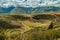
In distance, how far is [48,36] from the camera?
2842 inches

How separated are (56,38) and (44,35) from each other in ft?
11.9

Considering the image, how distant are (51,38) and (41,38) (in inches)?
114

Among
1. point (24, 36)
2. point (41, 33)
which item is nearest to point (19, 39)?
point (24, 36)

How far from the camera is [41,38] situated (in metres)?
71.8

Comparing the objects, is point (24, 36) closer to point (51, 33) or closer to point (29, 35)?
point (29, 35)

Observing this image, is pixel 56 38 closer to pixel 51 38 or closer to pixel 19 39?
pixel 51 38

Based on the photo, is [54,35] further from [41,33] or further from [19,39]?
[19,39]

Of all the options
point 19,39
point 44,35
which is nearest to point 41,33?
point 44,35

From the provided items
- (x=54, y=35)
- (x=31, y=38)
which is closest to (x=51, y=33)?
(x=54, y=35)

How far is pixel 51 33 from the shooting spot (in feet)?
243

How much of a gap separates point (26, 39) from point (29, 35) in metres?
1.93

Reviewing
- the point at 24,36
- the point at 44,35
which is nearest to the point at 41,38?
the point at 44,35

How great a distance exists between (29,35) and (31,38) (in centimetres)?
113

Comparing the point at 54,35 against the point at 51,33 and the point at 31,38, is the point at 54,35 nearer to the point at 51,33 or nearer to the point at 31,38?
the point at 51,33
